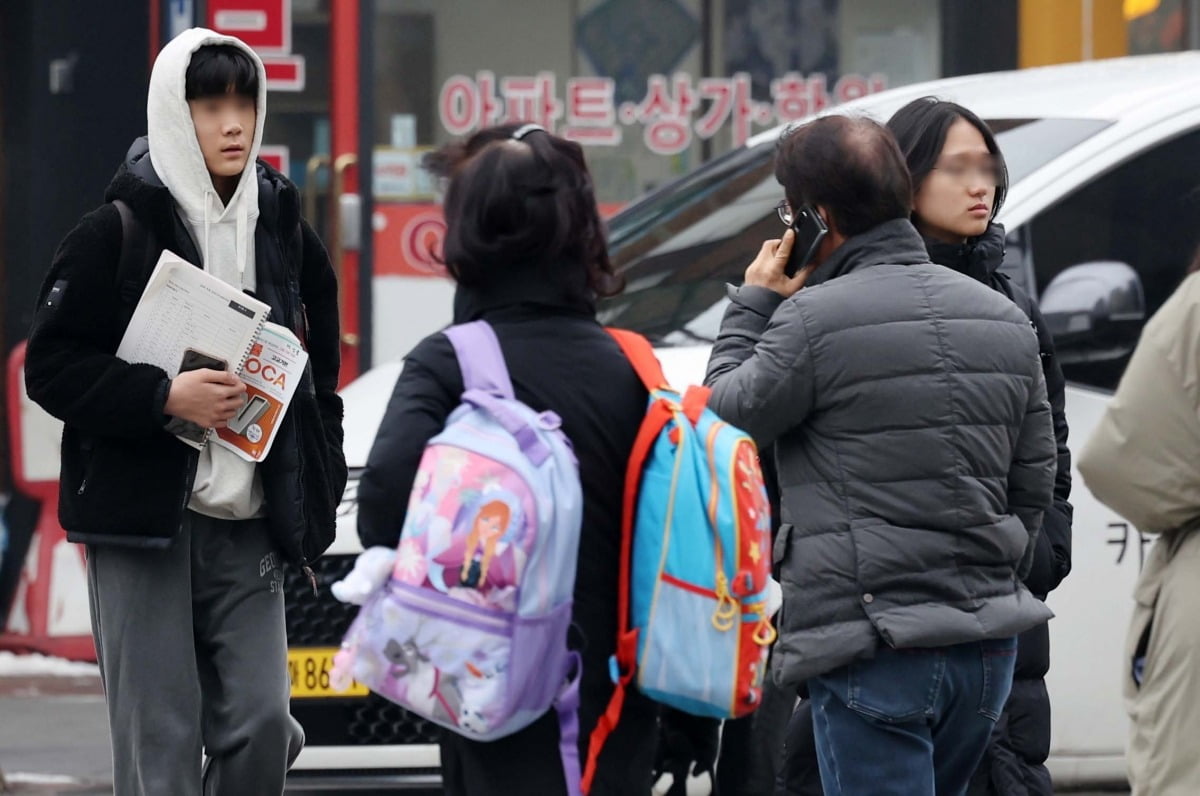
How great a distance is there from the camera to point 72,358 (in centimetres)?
381

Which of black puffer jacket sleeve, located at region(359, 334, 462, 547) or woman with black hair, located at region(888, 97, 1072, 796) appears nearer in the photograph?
black puffer jacket sleeve, located at region(359, 334, 462, 547)

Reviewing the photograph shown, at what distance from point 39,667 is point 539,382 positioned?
5.36 m

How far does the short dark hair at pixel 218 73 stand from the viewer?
388cm

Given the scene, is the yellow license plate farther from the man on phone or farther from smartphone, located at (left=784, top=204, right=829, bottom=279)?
smartphone, located at (left=784, top=204, right=829, bottom=279)

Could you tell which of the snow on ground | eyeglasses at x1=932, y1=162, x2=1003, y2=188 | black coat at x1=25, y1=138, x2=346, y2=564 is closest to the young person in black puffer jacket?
eyeglasses at x1=932, y1=162, x2=1003, y2=188

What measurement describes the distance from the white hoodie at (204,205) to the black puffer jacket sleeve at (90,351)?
15 centimetres

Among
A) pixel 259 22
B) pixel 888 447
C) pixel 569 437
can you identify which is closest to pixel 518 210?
pixel 569 437

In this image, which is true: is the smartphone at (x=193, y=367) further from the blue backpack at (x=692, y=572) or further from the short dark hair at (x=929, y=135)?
the short dark hair at (x=929, y=135)

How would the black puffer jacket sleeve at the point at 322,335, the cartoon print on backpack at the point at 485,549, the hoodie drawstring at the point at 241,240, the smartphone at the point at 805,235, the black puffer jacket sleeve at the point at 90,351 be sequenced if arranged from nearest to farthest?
1. the cartoon print on backpack at the point at 485,549
2. the smartphone at the point at 805,235
3. the black puffer jacket sleeve at the point at 90,351
4. the hoodie drawstring at the point at 241,240
5. the black puffer jacket sleeve at the point at 322,335

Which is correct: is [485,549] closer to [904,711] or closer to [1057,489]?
[904,711]

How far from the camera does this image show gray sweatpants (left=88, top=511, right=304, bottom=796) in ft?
12.7

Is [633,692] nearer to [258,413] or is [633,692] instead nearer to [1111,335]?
[258,413]

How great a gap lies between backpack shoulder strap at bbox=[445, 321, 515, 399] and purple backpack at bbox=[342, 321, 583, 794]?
43 mm

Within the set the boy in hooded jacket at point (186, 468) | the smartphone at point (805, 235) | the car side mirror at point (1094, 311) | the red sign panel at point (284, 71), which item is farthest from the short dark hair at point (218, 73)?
the red sign panel at point (284, 71)
